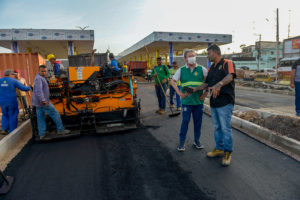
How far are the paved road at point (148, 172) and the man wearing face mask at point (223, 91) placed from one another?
0.41m

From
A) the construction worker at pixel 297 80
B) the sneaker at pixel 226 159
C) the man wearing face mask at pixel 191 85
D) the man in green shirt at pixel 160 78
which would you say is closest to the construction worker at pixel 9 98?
the man in green shirt at pixel 160 78

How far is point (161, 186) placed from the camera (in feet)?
8.96

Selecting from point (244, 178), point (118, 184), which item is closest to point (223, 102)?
point (244, 178)

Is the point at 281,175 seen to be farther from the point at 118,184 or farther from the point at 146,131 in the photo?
the point at 146,131

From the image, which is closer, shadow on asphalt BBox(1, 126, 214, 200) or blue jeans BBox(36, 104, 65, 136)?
shadow on asphalt BBox(1, 126, 214, 200)

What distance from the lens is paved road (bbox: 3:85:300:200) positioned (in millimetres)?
2598

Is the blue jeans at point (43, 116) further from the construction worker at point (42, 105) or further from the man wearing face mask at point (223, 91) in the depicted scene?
the man wearing face mask at point (223, 91)

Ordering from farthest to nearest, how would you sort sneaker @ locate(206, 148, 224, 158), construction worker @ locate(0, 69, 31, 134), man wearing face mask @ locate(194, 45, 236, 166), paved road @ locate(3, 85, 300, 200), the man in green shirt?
the man in green shirt → construction worker @ locate(0, 69, 31, 134) → sneaker @ locate(206, 148, 224, 158) → man wearing face mask @ locate(194, 45, 236, 166) → paved road @ locate(3, 85, 300, 200)

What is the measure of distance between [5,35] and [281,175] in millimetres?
23063

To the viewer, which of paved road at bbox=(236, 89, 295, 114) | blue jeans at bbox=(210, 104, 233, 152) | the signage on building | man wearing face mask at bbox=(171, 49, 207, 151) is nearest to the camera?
blue jeans at bbox=(210, 104, 233, 152)

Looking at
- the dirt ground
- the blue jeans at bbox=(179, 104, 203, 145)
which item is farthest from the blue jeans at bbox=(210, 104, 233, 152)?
the dirt ground

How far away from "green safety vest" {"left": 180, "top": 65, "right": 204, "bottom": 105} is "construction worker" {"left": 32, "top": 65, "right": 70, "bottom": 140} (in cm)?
300

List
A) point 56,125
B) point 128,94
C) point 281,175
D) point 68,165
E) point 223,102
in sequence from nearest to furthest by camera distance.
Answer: point 281,175, point 223,102, point 68,165, point 56,125, point 128,94

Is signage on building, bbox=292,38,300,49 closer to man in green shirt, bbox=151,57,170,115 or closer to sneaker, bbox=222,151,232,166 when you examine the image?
man in green shirt, bbox=151,57,170,115
